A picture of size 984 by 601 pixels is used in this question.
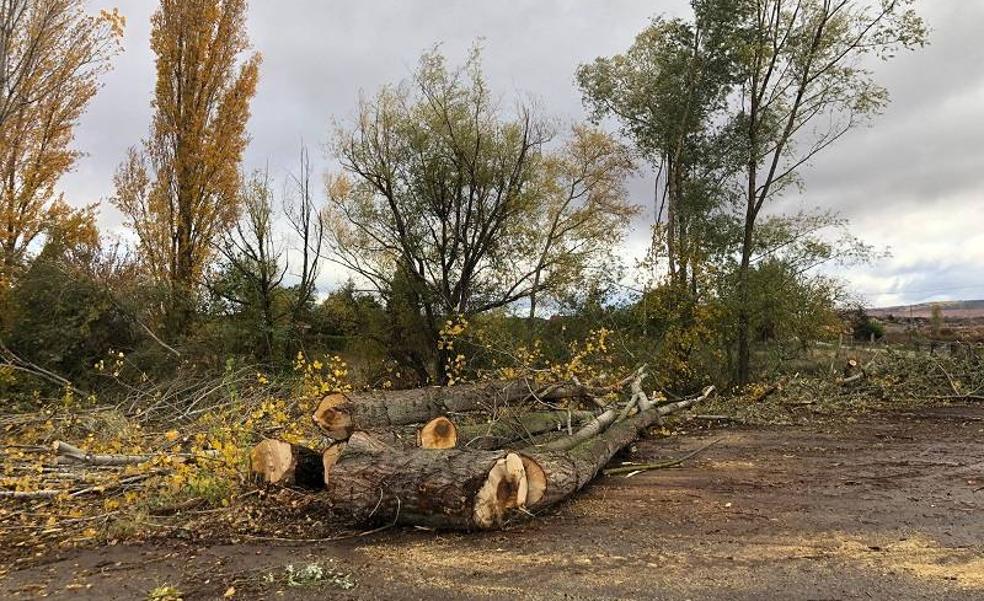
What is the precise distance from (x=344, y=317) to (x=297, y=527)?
382 inches

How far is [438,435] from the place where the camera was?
6.46 meters

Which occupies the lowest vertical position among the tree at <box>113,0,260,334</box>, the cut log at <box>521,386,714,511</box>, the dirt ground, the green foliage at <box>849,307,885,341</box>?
the dirt ground

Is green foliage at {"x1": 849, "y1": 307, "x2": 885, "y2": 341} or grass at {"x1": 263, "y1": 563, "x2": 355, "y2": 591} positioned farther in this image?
green foliage at {"x1": 849, "y1": 307, "x2": 885, "y2": 341}

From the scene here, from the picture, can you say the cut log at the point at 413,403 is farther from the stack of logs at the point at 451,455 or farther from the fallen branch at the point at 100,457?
the fallen branch at the point at 100,457

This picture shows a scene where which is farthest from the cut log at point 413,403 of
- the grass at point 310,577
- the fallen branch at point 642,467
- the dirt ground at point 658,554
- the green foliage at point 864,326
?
the green foliage at point 864,326

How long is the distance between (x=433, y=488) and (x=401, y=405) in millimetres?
3680

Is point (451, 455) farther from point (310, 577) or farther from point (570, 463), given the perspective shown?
point (310, 577)

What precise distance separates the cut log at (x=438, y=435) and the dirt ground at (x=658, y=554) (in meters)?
1.45

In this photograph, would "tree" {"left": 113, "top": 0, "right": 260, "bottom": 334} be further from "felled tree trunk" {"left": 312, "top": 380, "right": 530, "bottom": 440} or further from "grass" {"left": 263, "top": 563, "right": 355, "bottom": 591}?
"grass" {"left": 263, "top": 563, "right": 355, "bottom": 591}

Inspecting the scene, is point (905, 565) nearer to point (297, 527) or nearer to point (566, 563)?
point (566, 563)

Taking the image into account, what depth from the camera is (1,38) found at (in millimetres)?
11312

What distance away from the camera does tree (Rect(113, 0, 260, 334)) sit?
15.1 m

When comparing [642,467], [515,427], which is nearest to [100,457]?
[515,427]

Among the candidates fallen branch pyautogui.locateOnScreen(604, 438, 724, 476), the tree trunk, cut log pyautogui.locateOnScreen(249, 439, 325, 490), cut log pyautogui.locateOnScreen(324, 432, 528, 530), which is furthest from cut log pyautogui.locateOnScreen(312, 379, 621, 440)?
the tree trunk
